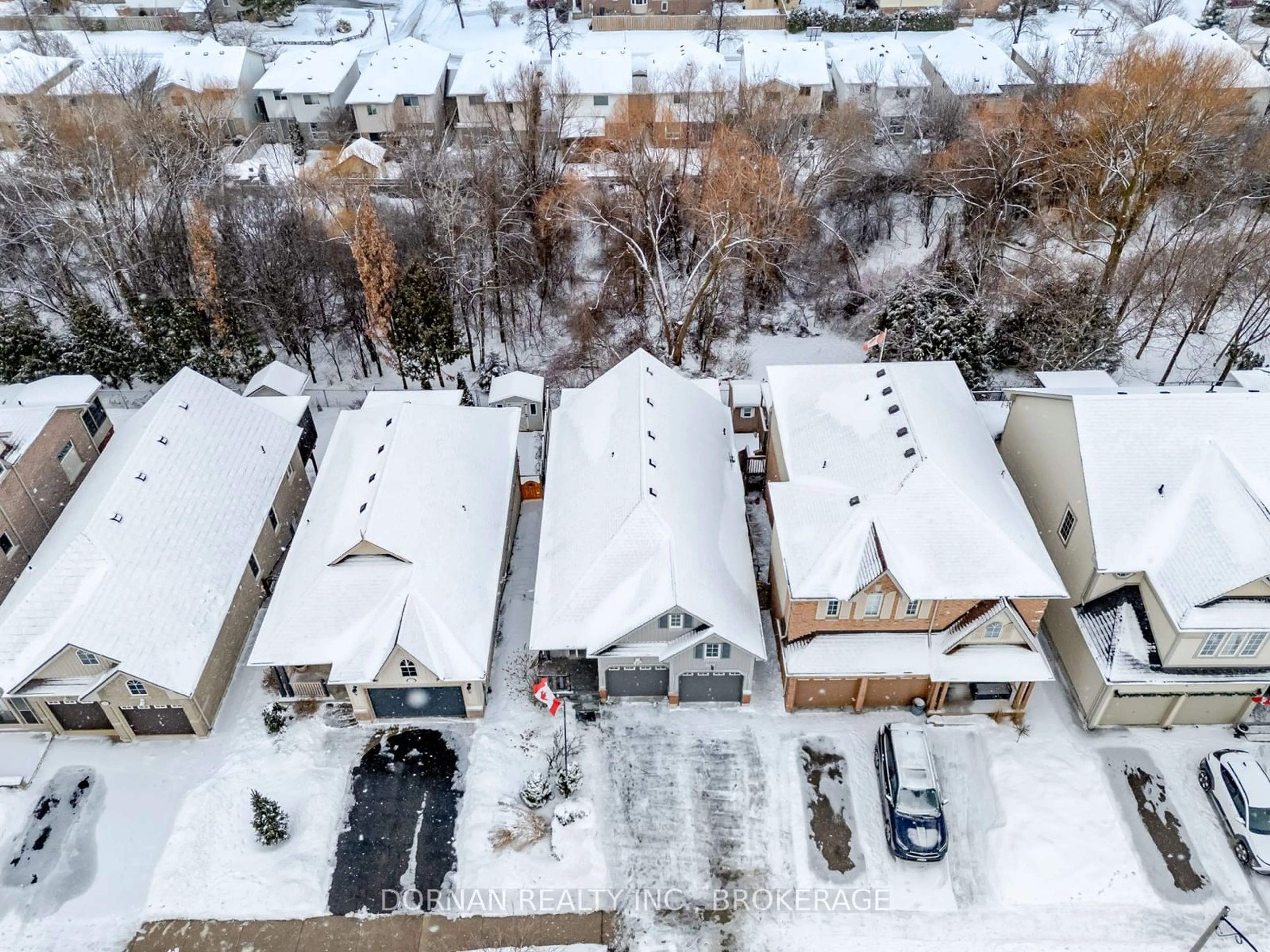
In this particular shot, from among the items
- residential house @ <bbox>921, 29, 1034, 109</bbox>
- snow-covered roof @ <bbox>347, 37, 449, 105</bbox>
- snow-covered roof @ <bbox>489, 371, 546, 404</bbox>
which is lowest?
snow-covered roof @ <bbox>489, 371, 546, 404</bbox>

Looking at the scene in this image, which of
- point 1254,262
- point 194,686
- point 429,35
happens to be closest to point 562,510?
point 194,686

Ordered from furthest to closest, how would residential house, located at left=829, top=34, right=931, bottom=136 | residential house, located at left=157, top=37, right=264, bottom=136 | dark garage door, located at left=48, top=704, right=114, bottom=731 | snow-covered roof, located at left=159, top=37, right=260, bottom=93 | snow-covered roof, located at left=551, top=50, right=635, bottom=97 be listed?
snow-covered roof, located at left=159, top=37, right=260, bottom=93
residential house, located at left=157, top=37, right=264, bottom=136
snow-covered roof, located at left=551, top=50, right=635, bottom=97
residential house, located at left=829, top=34, right=931, bottom=136
dark garage door, located at left=48, top=704, right=114, bottom=731

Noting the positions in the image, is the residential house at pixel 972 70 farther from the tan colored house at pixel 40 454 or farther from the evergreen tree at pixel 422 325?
the tan colored house at pixel 40 454

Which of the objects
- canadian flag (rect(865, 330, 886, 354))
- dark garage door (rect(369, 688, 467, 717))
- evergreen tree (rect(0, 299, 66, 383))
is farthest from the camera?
evergreen tree (rect(0, 299, 66, 383))

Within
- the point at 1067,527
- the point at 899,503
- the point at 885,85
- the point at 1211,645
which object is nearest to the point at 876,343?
the point at 899,503

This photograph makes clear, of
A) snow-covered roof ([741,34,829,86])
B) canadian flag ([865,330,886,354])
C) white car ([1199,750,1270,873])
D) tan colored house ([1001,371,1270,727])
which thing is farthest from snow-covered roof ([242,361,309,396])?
white car ([1199,750,1270,873])

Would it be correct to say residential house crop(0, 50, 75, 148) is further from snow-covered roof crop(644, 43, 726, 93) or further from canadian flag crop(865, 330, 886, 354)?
canadian flag crop(865, 330, 886, 354)

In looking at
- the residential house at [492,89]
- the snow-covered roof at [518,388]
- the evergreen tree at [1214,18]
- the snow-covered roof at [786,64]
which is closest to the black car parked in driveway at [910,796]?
the snow-covered roof at [518,388]
